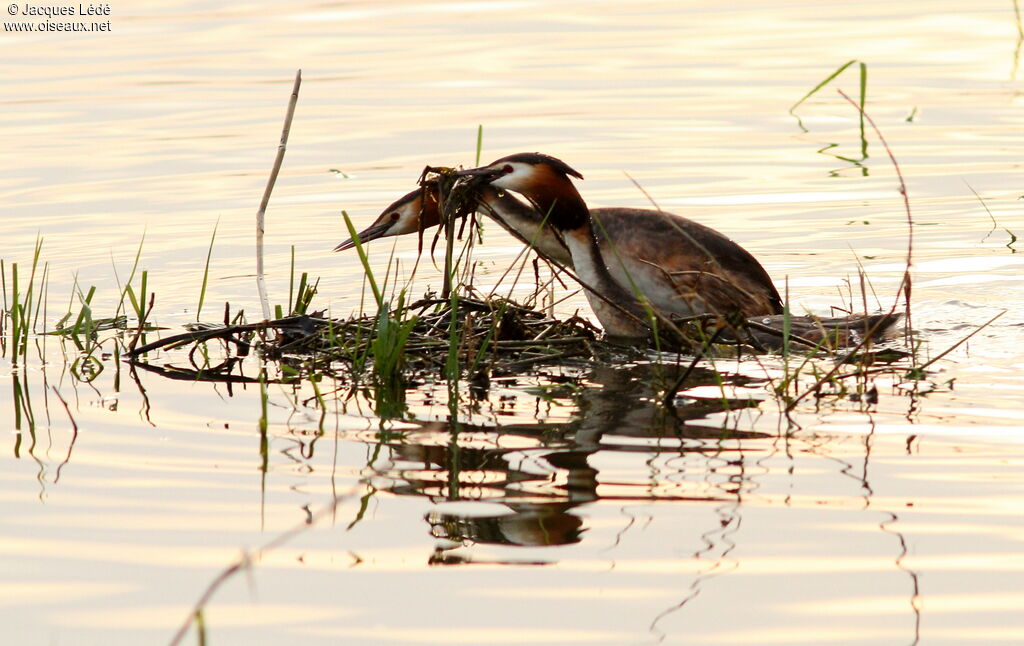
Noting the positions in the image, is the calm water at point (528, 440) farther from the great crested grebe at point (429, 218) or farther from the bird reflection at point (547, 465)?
the great crested grebe at point (429, 218)

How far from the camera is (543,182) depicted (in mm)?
6938

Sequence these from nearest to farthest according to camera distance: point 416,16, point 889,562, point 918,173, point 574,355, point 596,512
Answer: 1. point 889,562
2. point 596,512
3. point 574,355
4. point 918,173
5. point 416,16

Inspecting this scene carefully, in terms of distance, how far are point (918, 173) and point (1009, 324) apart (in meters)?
3.63

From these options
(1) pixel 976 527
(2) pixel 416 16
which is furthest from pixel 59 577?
(2) pixel 416 16

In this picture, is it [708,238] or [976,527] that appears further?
[708,238]

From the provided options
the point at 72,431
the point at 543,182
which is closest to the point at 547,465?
the point at 72,431

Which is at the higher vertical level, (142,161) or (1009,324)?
(142,161)

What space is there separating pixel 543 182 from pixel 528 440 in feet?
6.42

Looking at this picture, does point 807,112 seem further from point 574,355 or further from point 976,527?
point 976,527

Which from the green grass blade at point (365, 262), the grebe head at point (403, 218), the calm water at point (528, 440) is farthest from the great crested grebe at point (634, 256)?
the green grass blade at point (365, 262)

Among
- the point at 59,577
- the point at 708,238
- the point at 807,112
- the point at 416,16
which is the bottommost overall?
the point at 59,577

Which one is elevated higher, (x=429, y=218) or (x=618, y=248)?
(x=429, y=218)

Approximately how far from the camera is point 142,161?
36.5 ft

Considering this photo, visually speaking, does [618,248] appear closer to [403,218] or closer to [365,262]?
[403,218]
